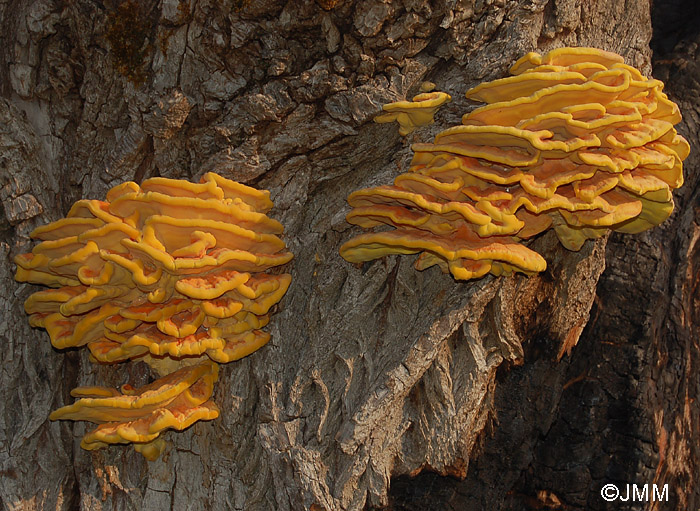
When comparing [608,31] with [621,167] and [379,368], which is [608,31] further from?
[379,368]

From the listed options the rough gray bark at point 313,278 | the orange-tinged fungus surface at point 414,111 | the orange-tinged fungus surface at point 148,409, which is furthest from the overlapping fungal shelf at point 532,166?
the orange-tinged fungus surface at point 148,409

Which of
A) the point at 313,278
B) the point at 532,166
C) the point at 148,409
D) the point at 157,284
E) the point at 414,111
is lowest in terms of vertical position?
the point at 148,409

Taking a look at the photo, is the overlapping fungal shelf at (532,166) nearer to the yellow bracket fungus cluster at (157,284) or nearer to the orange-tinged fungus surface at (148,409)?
the yellow bracket fungus cluster at (157,284)

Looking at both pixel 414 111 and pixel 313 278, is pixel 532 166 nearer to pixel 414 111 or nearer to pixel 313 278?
pixel 414 111

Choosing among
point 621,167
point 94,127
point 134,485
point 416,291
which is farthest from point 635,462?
point 94,127

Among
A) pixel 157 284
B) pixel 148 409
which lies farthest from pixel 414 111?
pixel 148 409

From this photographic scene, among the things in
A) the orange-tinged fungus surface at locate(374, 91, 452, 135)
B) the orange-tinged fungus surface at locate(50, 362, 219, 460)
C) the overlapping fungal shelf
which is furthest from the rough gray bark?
the overlapping fungal shelf

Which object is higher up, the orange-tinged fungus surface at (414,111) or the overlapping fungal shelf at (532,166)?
the orange-tinged fungus surface at (414,111)
